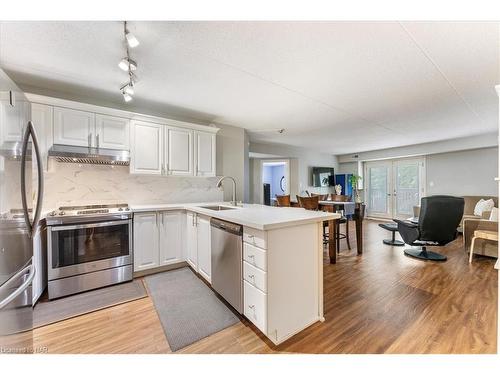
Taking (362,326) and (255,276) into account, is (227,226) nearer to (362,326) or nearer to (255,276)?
(255,276)

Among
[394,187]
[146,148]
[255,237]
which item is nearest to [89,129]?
[146,148]

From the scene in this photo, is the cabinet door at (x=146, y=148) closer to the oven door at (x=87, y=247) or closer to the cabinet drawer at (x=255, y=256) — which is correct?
the oven door at (x=87, y=247)

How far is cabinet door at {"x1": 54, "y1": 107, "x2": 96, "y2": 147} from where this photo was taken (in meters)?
2.41

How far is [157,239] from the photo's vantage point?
2.83 metres

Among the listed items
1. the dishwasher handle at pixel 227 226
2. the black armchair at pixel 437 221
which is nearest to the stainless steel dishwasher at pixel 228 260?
the dishwasher handle at pixel 227 226

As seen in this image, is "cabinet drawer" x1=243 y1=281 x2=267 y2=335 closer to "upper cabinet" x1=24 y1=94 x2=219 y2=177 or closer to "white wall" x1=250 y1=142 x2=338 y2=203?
"upper cabinet" x1=24 y1=94 x2=219 y2=177

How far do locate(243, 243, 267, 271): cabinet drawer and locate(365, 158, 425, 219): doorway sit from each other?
266 inches

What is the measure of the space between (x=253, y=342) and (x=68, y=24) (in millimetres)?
2653

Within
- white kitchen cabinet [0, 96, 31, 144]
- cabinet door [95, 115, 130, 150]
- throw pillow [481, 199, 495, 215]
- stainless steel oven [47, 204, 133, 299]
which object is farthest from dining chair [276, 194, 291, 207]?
throw pillow [481, 199, 495, 215]

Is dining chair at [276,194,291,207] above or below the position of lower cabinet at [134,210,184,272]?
above

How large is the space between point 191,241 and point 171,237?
29cm
